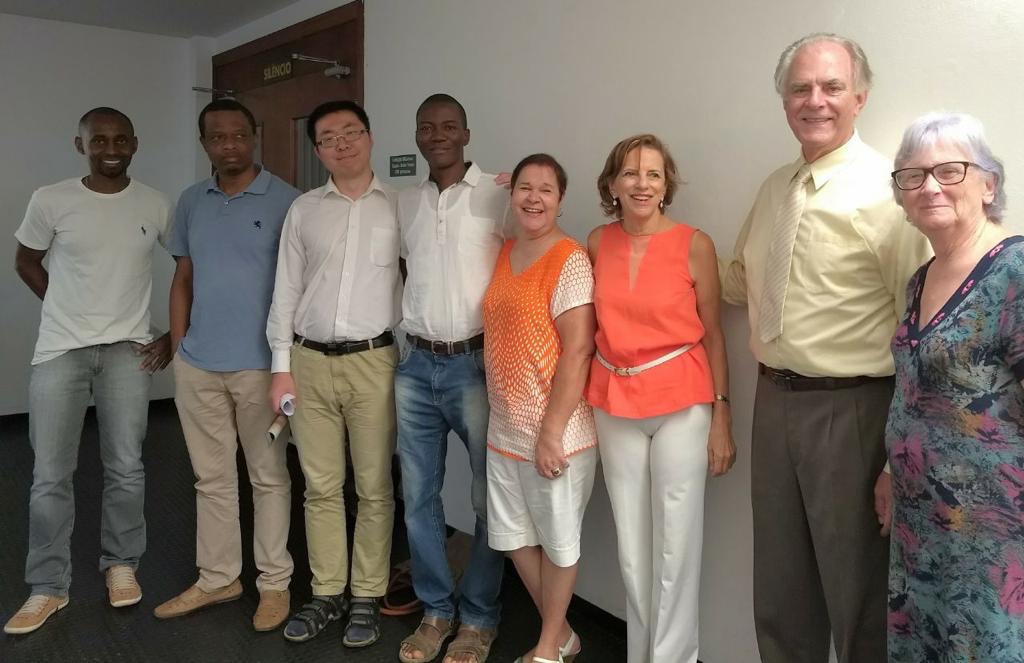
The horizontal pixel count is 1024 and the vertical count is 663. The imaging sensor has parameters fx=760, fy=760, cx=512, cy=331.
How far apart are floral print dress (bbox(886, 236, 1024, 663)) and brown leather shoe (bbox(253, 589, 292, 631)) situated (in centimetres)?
182

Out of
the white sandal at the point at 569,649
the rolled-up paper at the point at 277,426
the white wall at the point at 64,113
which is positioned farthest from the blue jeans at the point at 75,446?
the white wall at the point at 64,113

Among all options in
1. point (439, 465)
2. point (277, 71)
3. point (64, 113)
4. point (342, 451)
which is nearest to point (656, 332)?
point (439, 465)

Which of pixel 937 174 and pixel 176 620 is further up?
pixel 937 174

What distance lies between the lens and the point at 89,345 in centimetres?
239

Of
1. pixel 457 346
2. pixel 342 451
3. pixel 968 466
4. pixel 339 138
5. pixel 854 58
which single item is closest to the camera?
pixel 968 466

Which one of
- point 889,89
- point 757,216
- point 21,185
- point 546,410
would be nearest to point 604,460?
point 546,410

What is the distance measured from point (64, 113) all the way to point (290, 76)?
5.75ft

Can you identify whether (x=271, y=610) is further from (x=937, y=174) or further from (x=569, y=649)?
Answer: (x=937, y=174)

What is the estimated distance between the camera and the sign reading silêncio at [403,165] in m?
3.12

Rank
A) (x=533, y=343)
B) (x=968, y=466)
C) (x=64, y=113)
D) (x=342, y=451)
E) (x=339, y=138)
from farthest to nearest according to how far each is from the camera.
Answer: (x=64, y=113), (x=342, y=451), (x=339, y=138), (x=533, y=343), (x=968, y=466)

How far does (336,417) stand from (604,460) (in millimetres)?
847

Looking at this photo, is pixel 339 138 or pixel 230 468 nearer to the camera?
pixel 339 138

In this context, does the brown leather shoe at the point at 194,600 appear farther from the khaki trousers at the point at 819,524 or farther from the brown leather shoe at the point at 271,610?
the khaki trousers at the point at 819,524

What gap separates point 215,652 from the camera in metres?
2.24
